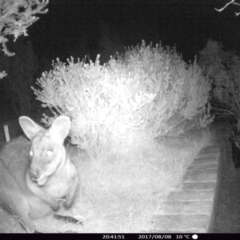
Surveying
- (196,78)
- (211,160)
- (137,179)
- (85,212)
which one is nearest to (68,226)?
(85,212)

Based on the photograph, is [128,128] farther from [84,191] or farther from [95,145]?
[84,191]

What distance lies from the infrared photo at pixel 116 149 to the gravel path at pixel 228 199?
0.09 ft

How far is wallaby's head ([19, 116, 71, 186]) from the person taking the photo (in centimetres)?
316

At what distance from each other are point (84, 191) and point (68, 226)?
92cm

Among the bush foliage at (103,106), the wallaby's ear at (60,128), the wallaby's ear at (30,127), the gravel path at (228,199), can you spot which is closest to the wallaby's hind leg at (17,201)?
the wallaby's ear at (30,127)

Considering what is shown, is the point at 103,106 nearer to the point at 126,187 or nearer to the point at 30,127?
the point at 126,187

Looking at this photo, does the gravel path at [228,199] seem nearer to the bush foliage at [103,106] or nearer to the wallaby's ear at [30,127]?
the bush foliage at [103,106]

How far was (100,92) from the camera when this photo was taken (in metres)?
5.20

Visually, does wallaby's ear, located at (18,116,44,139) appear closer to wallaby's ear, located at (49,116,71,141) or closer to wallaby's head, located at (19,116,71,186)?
wallaby's head, located at (19,116,71,186)

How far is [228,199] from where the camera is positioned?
690 centimetres

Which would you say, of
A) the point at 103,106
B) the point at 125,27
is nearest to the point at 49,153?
the point at 103,106

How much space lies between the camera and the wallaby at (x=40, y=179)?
10.7 feet

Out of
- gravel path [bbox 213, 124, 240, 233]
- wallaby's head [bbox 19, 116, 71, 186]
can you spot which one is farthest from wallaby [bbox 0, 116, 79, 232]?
gravel path [bbox 213, 124, 240, 233]

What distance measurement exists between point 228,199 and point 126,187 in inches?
135
